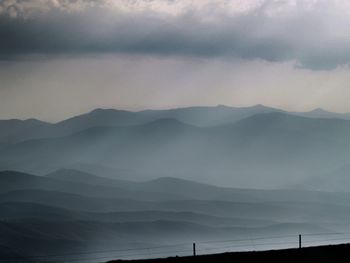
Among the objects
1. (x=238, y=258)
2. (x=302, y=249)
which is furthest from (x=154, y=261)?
(x=302, y=249)

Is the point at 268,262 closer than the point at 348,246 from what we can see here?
Yes

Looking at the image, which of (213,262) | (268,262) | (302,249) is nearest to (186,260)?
(213,262)

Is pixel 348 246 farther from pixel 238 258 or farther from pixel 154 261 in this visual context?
pixel 154 261

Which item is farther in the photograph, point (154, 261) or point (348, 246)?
point (348, 246)

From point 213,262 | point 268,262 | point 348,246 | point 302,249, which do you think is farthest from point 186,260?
point 348,246

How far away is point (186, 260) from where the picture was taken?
136 ft

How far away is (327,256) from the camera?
42.8 m

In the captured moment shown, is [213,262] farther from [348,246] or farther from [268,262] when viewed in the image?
[348,246]

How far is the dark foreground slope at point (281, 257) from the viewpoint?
4150cm

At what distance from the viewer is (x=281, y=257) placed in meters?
42.4

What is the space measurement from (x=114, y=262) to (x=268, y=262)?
1038 centimetres

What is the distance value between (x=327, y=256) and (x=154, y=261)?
11536 millimetres

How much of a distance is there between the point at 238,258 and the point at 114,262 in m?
8.41

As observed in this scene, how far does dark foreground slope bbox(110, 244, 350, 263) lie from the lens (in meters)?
41.5
